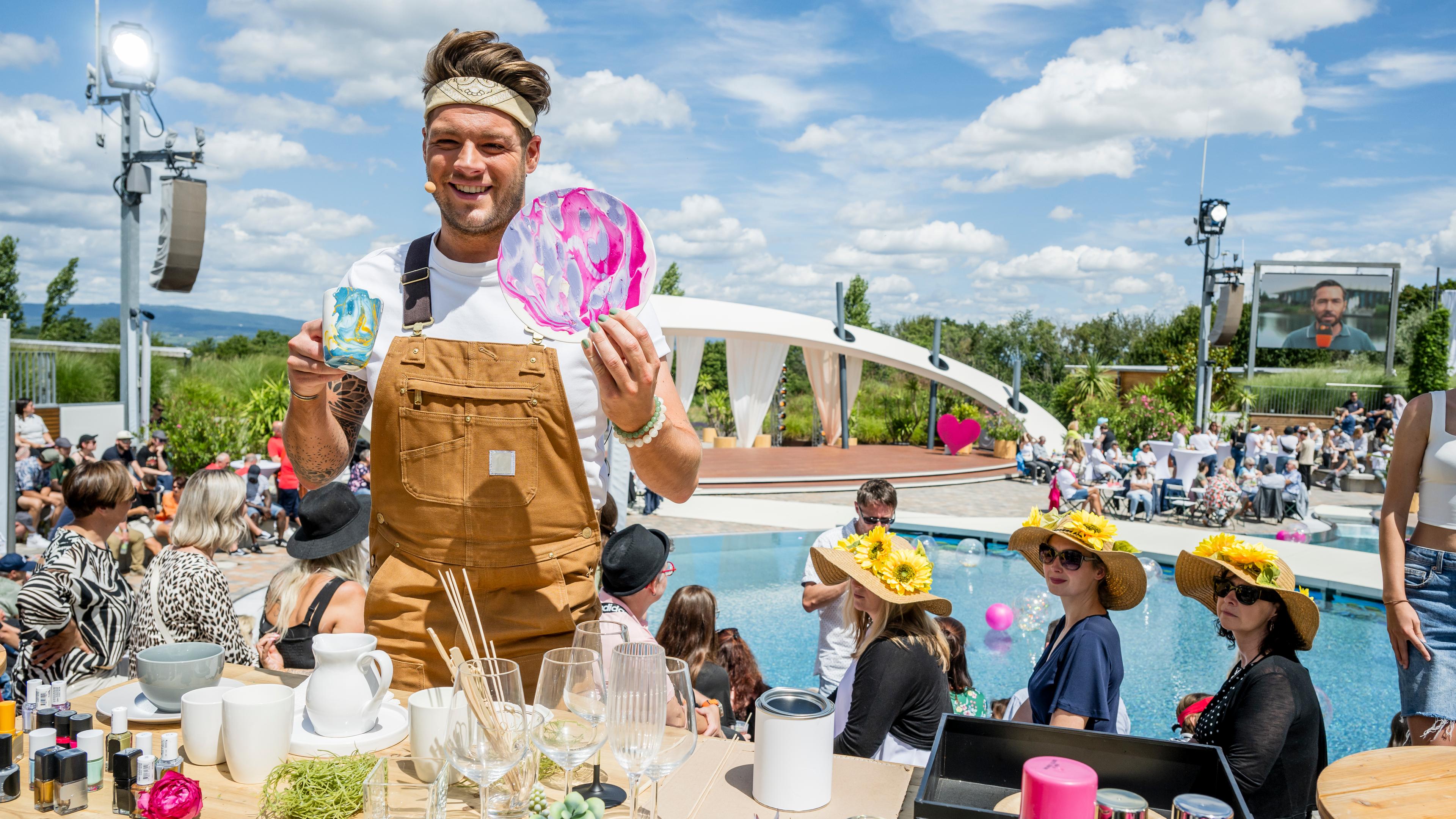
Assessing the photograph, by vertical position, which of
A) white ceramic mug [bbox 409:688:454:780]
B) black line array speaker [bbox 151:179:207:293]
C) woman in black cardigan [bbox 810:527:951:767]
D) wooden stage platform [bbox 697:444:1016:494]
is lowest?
wooden stage platform [bbox 697:444:1016:494]

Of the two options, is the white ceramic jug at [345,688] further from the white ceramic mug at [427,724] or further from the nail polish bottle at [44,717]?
the nail polish bottle at [44,717]

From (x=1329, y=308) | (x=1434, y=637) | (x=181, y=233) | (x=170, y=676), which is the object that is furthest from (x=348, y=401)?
(x=1329, y=308)

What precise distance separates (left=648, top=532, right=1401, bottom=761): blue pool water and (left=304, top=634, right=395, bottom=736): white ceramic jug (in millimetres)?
5068

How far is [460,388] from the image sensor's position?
180 cm

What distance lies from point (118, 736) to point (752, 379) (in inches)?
843

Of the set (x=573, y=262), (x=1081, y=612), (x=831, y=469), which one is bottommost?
(x=831, y=469)

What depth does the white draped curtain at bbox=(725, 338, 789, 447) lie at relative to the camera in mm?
22656

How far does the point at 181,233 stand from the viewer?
9.97 meters

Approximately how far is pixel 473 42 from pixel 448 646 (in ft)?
4.06

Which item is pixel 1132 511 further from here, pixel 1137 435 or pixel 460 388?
pixel 460 388

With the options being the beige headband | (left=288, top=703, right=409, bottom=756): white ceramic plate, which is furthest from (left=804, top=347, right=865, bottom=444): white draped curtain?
(left=288, top=703, right=409, bottom=756): white ceramic plate

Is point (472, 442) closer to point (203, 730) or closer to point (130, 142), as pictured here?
point (203, 730)

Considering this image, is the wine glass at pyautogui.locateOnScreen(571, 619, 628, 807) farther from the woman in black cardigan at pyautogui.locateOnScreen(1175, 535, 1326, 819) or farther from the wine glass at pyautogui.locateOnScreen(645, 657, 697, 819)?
the woman in black cardigan at pyautogui.locateOnScreen(1175, 535, 1326, 819)

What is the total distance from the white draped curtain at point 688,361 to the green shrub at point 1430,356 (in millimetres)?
19709
